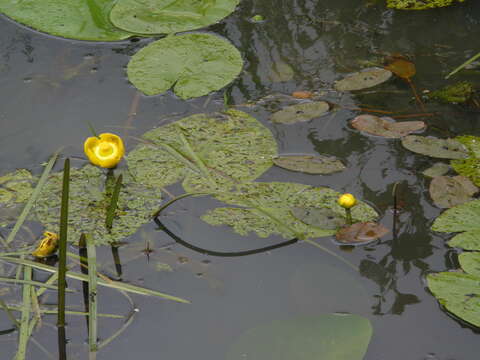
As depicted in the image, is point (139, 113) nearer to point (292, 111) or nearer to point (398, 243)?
point (292, 111)

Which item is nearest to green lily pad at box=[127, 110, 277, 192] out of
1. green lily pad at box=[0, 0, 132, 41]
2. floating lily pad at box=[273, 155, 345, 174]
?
floating lily pad at box=[273, 155, 345, 174]

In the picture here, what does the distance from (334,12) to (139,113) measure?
1055mm

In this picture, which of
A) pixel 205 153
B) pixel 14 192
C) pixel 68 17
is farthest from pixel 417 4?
pixel 14 192

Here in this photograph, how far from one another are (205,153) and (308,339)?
2.50 feet

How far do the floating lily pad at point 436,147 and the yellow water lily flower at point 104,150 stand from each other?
95cm

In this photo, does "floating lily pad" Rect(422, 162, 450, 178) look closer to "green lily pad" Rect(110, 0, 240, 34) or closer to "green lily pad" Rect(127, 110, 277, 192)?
"green lily pad" Rect(127, 110, 277, 192)

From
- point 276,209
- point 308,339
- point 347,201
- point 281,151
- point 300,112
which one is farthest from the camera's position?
point 300,112

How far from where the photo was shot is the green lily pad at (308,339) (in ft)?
4.89

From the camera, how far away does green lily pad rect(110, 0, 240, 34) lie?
2627 mm

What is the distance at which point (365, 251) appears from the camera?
5.77 ft

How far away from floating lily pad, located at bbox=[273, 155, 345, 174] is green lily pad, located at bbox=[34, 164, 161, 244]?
0.42 m

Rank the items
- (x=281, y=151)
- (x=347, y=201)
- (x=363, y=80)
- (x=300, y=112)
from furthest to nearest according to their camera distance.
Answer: (x=363, y=80)
(x=300, y=112)
(x=281, y=151)
(x=347, y=201)

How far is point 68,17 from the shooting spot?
8.74 feet

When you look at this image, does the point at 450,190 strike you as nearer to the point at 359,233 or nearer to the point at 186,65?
the point at 359,233
